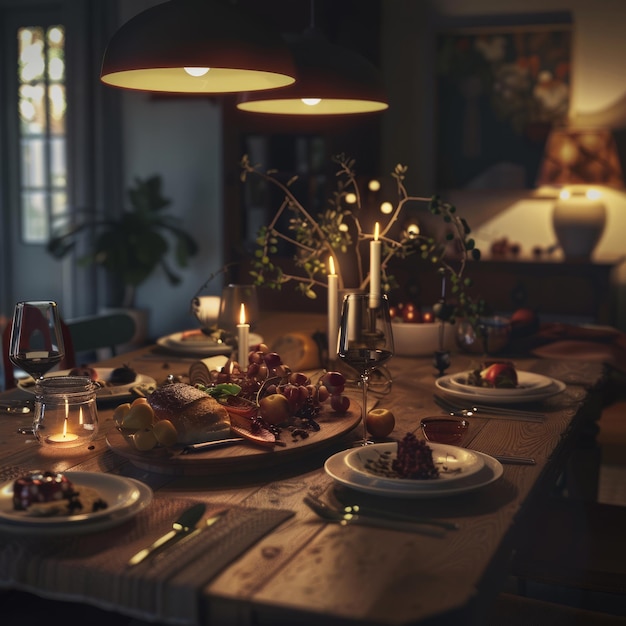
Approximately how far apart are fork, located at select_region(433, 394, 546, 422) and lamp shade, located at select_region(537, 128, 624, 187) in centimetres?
280

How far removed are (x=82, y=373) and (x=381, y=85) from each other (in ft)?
3.14

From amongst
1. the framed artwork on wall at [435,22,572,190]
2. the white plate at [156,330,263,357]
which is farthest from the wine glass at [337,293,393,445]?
the framed artwork on wall at [435,22,572,190]

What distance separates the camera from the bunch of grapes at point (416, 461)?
1.32 m

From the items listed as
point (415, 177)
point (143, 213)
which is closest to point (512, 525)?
point (415, 177)

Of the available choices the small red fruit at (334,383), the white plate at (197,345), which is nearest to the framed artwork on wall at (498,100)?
the white plate at (197,345)

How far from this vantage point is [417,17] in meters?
5.20

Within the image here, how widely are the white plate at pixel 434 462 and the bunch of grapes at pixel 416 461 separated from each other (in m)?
0.01

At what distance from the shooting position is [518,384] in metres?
2.05

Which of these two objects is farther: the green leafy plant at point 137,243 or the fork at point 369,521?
the green leafy plant at point 137,243

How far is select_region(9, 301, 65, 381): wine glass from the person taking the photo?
173 centimetres

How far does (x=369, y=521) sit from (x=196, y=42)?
3.09 feet

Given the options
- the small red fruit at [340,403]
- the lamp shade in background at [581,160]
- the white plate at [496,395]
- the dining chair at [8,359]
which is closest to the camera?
the small red fruit at [340,403]

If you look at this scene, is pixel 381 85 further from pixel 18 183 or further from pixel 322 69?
pixel 18 183

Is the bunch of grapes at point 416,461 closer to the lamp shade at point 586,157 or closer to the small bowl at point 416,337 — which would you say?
the small bowl at point 416,337
